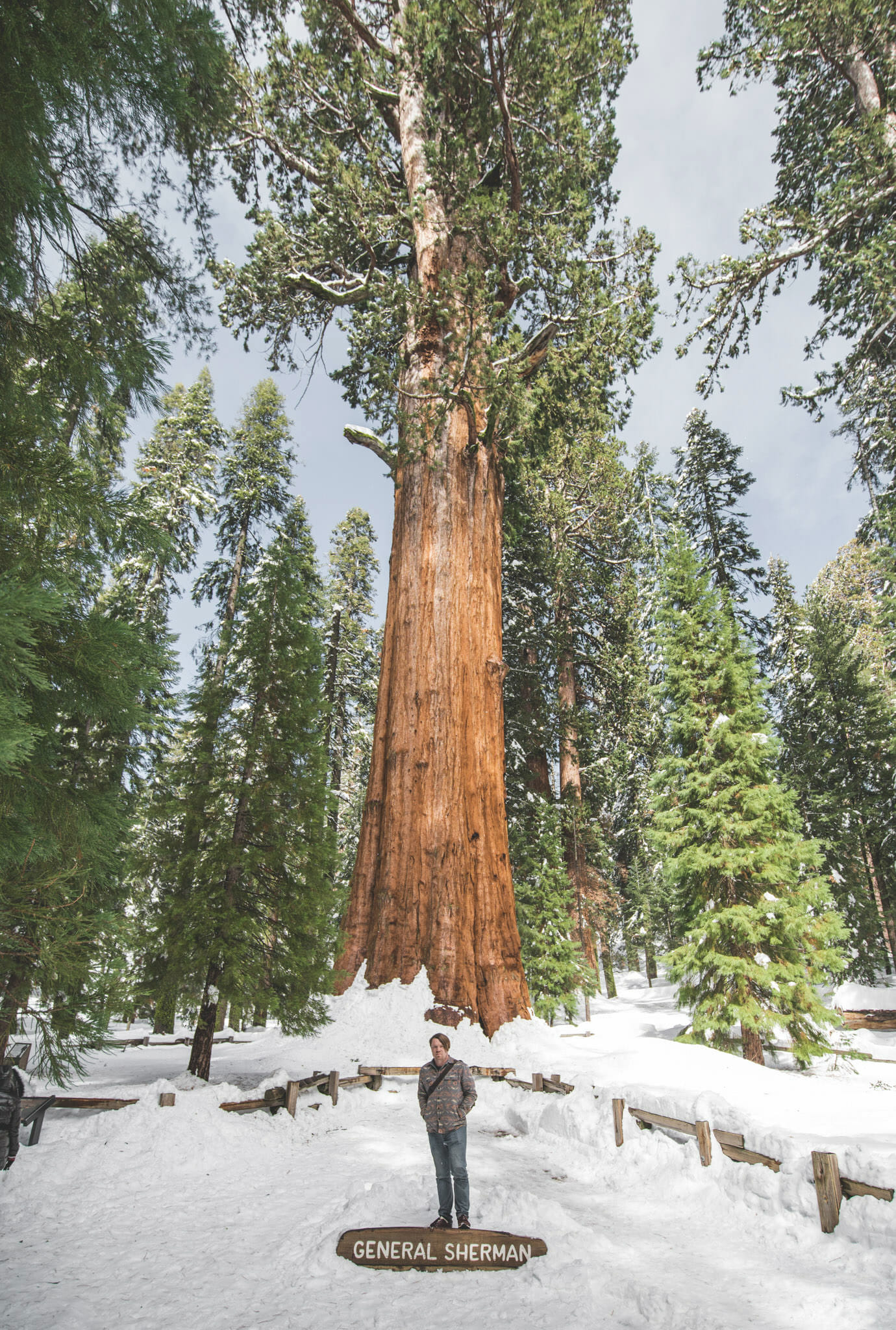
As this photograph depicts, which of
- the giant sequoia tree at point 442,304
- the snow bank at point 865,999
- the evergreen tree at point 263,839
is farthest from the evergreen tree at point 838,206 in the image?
the snow bank at point 865,999

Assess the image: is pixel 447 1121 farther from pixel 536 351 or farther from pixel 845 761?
pixel 845 761

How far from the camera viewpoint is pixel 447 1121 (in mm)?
4492

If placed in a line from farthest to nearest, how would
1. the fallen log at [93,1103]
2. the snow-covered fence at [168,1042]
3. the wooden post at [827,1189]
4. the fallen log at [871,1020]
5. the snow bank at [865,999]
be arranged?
the snow bank at [865,999] < the snow-covered fence at [168,1042] < the fallen log at [871,1020] < the fallen log at [93,1103] < the wooden post at [827,1189]

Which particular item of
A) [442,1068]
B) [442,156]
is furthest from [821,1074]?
[442,156]

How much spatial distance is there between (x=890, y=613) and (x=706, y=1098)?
471 inches

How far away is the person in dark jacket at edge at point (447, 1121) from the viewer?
4320 mm

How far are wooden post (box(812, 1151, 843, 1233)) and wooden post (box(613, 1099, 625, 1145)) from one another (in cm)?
206

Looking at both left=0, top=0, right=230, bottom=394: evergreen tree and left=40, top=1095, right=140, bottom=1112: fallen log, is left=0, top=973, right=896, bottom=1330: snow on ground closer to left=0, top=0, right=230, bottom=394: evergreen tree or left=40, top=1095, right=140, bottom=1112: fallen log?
left=40, top=1095, right=140, bottom=1112: fallen log

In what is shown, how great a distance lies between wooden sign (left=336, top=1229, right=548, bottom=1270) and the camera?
12.8 ft

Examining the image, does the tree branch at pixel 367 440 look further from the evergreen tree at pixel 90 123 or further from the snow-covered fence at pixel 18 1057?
the snow-covered fence at pixel 18 1057

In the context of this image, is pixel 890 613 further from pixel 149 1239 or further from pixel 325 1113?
pixel 149 1239

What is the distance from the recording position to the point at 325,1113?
718cm

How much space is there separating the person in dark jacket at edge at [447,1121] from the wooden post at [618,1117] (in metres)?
2.14

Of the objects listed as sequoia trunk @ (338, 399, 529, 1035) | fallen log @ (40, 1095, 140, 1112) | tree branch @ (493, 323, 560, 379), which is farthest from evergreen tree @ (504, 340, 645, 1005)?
fallen log @ (40, 1095, 140, 1112)
